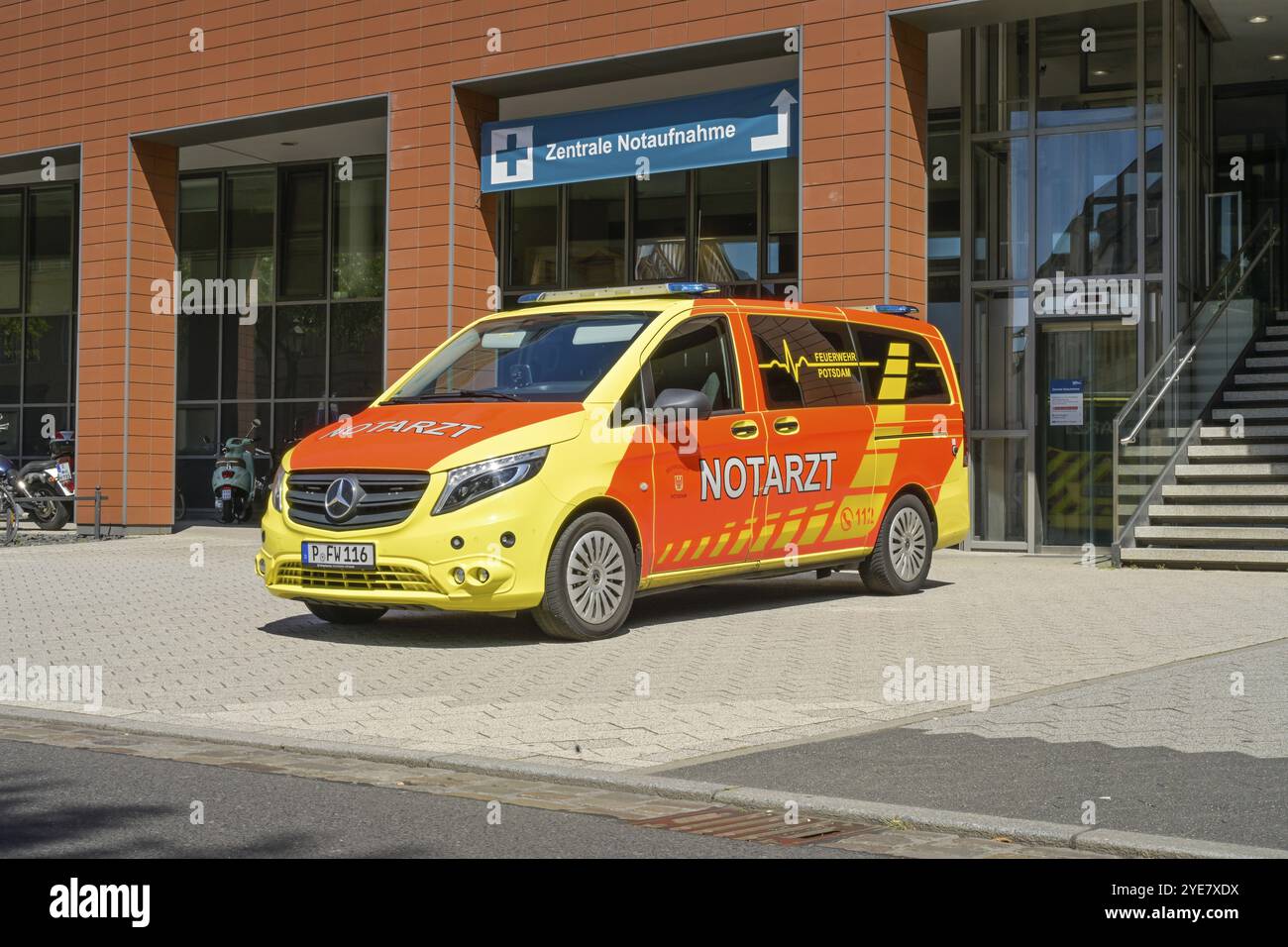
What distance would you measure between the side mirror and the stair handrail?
23.1ft

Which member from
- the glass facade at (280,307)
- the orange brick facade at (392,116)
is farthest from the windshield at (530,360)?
the glass facade at (280,307)

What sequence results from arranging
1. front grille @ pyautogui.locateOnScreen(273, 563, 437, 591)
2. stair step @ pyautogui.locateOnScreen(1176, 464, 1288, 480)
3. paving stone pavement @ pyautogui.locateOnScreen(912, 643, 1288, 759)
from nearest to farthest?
paving stone pavement @ pyautogui.locateOnScreen(912, 643, 1288, 759)
front grille @ pyautogui.locateOnScreen(273, 563, 437, 591)
stair step @ pyautogui.locateOnScreen(1176, 464, 1288, 480)

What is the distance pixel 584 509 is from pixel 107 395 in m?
14.5

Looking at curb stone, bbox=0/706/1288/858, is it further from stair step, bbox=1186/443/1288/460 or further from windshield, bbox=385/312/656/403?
stair step, bbox=1186/443/1288/460

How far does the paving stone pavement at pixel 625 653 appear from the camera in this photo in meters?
7.46

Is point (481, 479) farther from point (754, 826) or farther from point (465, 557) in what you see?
point (754, 826)

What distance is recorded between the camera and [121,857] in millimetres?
4910

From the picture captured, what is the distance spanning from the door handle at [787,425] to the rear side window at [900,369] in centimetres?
109

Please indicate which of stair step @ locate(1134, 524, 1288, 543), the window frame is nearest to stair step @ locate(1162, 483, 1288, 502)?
stair step @ locate(1134, 524, 1288, 543)

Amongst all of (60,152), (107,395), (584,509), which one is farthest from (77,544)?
(584,509)

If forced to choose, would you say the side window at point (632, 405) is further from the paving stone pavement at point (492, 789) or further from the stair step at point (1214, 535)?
the stair step at point (1214, 535)

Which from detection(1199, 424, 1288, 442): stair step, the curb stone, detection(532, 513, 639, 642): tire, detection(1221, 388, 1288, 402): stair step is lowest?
the curb stone

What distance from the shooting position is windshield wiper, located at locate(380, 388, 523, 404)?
10703mm

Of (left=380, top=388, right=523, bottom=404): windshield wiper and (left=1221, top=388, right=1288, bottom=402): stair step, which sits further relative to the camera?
(left=1221, top=388, right=1288, bottom=402): stair step
